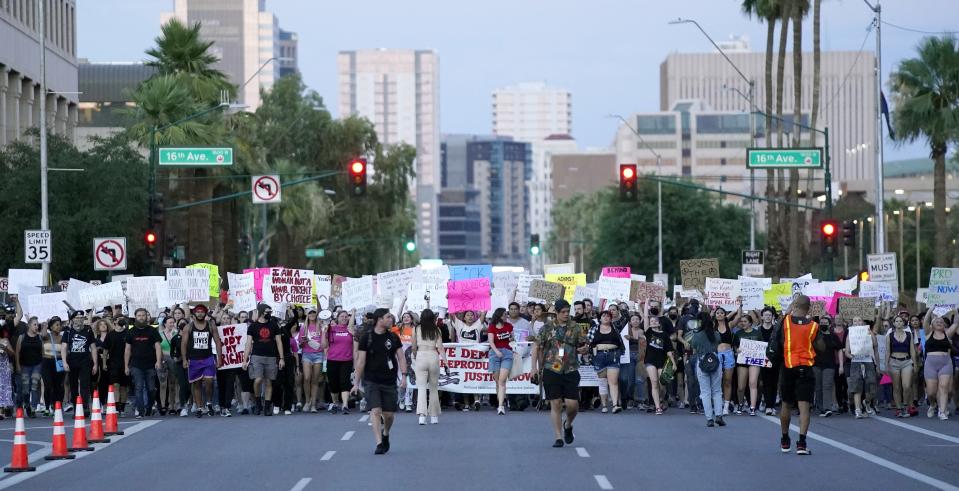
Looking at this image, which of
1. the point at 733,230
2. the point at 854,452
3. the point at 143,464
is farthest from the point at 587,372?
the point at 733,230

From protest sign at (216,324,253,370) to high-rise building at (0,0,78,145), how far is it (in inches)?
1316

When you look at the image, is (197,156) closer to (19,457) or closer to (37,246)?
(37,246)

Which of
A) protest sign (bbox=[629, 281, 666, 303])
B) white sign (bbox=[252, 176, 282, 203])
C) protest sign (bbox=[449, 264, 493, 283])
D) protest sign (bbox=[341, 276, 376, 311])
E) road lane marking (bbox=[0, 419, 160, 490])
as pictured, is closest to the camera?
road lane marking (bbox=[0, 419, 160, 490])

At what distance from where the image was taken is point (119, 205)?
50250mm

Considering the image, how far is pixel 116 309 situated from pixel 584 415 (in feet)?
27.5

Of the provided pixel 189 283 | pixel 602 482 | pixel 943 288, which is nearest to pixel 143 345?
pixel 189 283

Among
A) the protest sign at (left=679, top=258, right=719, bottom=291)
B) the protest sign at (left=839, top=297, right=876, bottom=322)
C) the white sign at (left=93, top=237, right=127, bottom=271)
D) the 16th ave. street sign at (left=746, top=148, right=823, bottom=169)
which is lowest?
the protest sign at (left=839, top=297, right=876, bottom=322)

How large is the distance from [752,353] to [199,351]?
8602mm

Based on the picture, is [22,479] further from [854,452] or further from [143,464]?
A: [854,452]

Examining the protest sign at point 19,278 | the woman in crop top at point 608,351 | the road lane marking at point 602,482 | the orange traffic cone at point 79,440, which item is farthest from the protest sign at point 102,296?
the road lane marking at point 602,482

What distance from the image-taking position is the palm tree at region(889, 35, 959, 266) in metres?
49.2

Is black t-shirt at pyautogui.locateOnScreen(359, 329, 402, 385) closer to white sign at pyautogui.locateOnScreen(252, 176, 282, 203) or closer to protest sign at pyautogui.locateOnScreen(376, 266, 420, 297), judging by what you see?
protest sign at pyautogui.locateOnScreen(376, 266, 420, 297)

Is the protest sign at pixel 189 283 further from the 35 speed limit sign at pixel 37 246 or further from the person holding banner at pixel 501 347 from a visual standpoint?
the person holding banner at pixel 501 347

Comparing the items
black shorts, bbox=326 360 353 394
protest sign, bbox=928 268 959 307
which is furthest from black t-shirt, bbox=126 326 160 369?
protest sign, bbox=928 268 959 307
